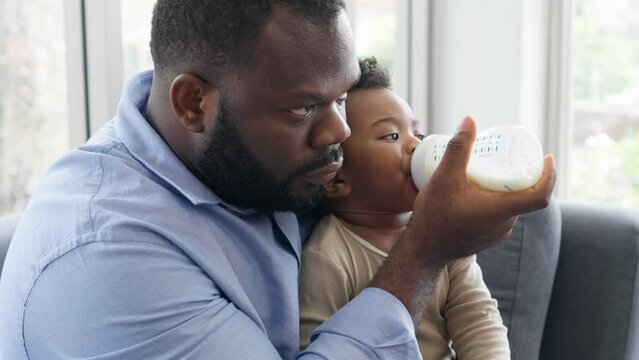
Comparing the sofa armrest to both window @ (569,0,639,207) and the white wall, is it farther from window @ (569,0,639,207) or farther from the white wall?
window @ (569,0,639,207)

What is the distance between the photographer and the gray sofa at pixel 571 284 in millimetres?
1485

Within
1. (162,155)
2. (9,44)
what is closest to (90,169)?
(162,155)

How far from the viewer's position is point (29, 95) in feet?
4.97

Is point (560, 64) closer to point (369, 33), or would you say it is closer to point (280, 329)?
point (369, 33)

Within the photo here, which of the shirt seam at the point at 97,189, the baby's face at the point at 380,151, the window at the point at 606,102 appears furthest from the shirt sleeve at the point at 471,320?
the window at the point at 606,102

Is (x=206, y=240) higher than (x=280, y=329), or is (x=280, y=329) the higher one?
(x=206, y=240)

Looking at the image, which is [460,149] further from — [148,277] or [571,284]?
[571,284]

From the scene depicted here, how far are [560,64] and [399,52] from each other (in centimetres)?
46

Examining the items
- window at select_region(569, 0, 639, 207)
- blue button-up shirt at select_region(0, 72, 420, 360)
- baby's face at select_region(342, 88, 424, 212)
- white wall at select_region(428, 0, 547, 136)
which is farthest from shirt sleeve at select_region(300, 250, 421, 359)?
window at select_region(569, 0, 639, 207)

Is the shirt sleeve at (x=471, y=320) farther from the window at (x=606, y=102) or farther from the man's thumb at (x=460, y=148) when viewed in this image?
the window at (x=606, y=102)

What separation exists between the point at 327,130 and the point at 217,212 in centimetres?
17

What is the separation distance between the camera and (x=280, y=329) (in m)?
1.01

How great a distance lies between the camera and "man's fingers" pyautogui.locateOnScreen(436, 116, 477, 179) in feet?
3.05

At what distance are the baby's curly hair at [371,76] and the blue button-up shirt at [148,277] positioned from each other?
31cm
